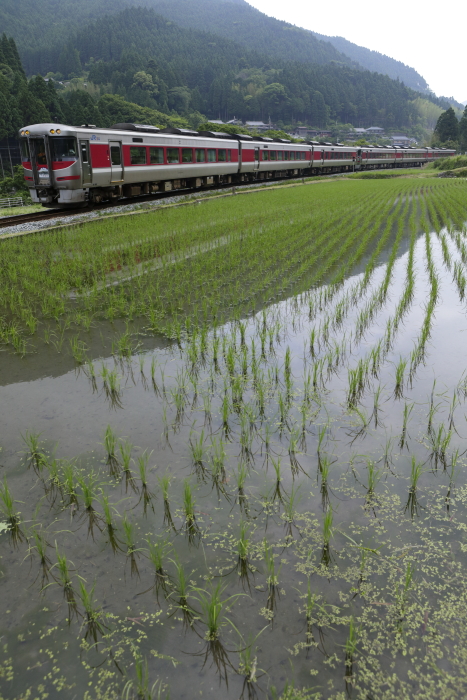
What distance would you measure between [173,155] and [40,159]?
22.1 ft

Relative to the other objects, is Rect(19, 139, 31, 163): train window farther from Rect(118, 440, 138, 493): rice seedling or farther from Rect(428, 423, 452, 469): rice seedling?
→ Rect(428, 423, 452, 469): rice seedling

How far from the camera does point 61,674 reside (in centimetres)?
181

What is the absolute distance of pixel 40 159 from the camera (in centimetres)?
1331

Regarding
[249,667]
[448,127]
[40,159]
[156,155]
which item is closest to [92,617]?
[249,667]

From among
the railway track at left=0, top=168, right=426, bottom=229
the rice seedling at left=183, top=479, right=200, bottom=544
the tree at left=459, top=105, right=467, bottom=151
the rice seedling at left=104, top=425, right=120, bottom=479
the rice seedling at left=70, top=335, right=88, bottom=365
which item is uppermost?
the tree at left=459, top=105, right=467, bottom=151

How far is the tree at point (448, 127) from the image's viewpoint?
73.4m

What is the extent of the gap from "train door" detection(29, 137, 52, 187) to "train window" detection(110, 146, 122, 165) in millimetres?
2301

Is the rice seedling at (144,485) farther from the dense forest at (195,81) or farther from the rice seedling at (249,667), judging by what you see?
the dense forest at (195,81)

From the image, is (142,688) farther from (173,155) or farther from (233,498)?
(173,155)

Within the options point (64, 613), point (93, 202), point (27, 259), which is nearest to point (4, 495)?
point (64, 613)

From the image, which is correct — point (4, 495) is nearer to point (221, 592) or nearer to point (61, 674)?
point (61, 674)

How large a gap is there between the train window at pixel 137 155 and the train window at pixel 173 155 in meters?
1.91

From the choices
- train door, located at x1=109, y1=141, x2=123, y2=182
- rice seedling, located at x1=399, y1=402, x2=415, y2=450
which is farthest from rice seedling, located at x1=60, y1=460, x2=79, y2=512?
train door, located at x1=109, y1=141, x2=123, y2=182

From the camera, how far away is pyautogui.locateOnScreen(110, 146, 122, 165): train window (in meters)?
14.9
